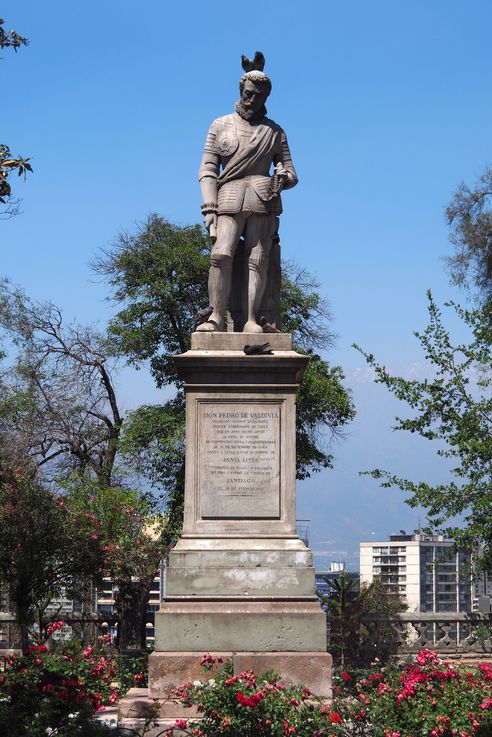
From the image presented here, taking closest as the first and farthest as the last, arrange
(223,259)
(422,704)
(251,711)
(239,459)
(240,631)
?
1. (251,711)
2. (422,704)
3. (240,631)
4. (239,459)
5. (223,259)

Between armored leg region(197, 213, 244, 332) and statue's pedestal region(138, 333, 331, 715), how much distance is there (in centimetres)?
59

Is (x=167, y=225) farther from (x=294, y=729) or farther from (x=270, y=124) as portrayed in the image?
(x=294, y=729)

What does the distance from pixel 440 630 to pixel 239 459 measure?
51.0 ft

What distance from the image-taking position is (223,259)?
13555 millimetres

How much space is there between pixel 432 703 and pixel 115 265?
81.1ft

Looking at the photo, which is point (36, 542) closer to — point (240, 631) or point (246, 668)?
point (240, 631)

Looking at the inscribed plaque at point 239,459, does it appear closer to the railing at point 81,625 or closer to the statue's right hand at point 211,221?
the statue's right hand at point 211,221

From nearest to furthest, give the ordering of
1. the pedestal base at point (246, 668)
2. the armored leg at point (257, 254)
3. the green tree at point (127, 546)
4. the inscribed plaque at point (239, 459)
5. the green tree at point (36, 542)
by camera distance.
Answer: the pedestal base at point (246, 668), the inscribed plaque at point (239, 459), the armored leg at point (257, 254), the green tree at point (36, 542), the green tree at point (127, 546)

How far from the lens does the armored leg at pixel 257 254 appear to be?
13.5m

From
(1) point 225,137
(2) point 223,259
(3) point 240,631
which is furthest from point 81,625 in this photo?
(1) point 225,137

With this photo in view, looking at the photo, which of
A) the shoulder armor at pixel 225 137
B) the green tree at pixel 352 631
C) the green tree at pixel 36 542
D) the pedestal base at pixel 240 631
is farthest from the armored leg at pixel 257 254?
the green tree at pixel 36 542

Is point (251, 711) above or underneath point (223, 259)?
underneath

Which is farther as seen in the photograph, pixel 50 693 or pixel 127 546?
pixel 127 546

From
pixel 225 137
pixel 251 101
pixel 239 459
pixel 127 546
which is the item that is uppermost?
pixel 251 101
